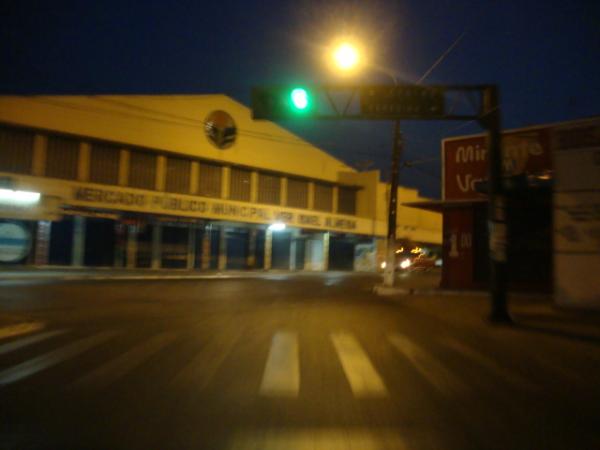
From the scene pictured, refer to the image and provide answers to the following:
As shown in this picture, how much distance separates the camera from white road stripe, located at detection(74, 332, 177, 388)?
7.65 metres

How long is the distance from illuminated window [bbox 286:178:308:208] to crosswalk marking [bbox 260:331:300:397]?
112 feet

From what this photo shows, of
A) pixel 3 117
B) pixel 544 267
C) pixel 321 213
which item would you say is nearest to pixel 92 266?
pixel 3 117

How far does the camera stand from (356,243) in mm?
53344

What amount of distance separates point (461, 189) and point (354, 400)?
58.8ft

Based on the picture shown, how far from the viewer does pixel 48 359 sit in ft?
29.6

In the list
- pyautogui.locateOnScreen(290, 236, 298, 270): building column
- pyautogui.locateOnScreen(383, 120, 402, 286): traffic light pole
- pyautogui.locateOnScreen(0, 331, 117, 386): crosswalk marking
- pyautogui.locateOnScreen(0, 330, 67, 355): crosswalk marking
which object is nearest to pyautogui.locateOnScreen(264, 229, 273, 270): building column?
pyautogui.locateOnScreen(290, 236, 298, 270): building column

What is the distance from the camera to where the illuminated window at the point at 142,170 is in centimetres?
3669

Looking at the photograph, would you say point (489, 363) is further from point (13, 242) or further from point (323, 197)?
point (323, 197)

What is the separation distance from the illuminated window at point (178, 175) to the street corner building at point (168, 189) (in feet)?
0.21

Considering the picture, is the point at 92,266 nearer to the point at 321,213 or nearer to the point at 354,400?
the point at 321,213

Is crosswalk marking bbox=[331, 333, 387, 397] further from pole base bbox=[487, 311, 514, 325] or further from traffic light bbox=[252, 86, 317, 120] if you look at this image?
traffic light bbox=[252, 86, 317, 120]

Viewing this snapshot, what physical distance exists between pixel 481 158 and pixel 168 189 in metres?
21.1

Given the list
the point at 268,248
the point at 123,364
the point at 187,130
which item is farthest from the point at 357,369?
the point at 268,248

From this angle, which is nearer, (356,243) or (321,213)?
(321,213)
